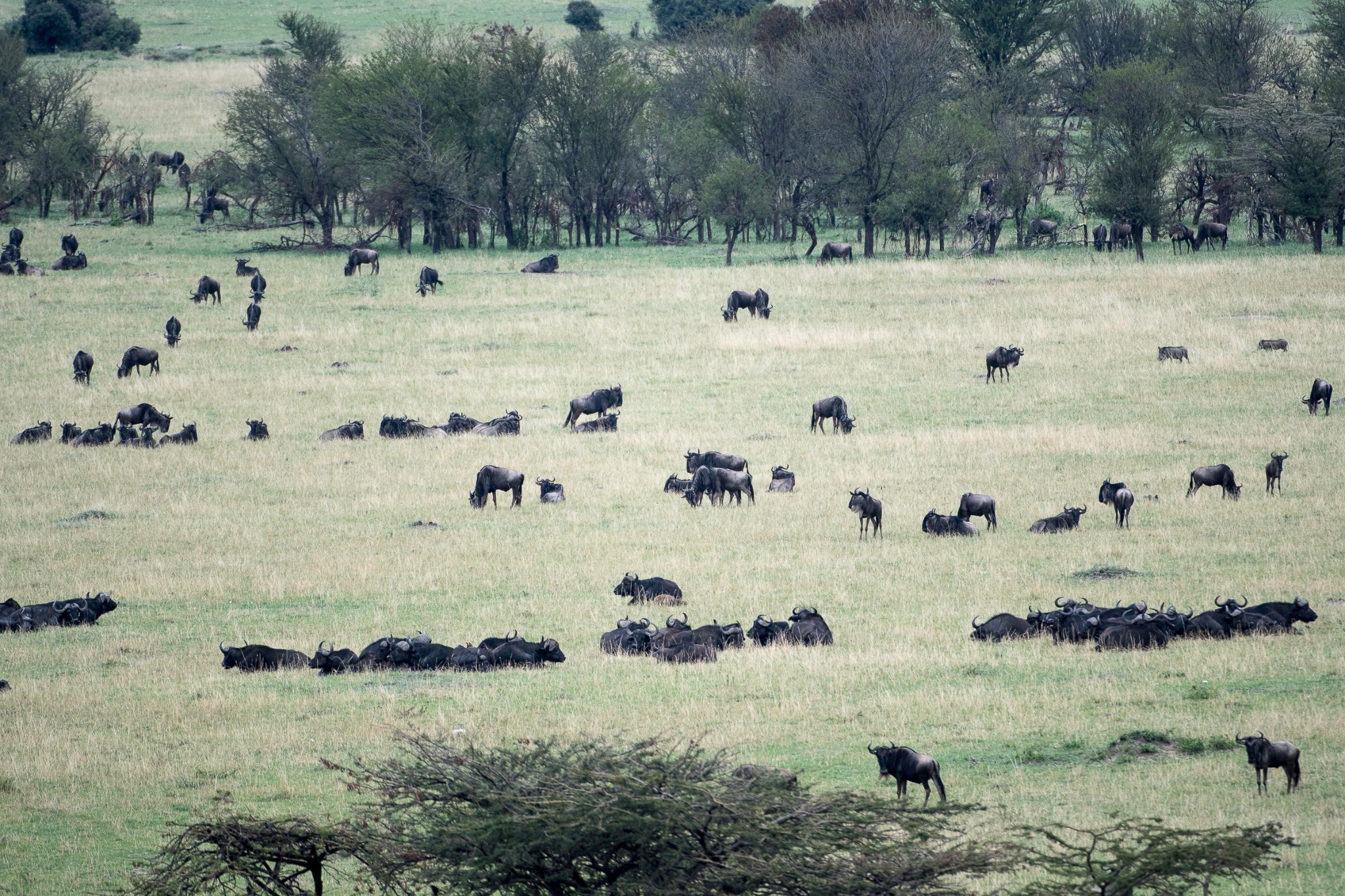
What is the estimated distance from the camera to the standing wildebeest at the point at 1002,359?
35281 mm

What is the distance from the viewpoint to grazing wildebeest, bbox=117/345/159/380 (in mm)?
37000

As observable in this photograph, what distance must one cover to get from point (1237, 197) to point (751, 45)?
3169 cm

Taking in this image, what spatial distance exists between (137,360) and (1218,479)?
26.1 m

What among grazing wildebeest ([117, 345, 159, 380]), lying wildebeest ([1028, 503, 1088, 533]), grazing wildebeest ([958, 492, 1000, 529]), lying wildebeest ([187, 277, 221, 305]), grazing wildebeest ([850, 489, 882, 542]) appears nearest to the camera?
grazing wildebeest ([850, 489, 882, 542])

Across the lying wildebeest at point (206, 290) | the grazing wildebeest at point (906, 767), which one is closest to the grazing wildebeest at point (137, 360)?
the lying wildebeest at point (206, 290)

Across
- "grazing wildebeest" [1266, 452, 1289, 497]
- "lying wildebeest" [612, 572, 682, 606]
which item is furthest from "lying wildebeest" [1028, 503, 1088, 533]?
A: "lying wildebeest" [612, 572, 682, 606]

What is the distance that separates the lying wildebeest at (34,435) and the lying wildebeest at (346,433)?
5.87 meters

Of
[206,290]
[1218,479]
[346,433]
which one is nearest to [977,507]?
[1218,479]

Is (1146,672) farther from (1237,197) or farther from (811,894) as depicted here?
(1237,197)

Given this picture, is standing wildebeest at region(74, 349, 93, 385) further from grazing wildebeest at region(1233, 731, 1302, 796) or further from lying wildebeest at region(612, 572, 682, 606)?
grazing wildebeest at region(1233, 731, 1302, 796)

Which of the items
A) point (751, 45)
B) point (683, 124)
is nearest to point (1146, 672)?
point (683, 124)

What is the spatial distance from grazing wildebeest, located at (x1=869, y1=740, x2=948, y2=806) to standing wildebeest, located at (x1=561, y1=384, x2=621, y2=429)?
20348 mm

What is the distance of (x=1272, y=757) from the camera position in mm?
11445

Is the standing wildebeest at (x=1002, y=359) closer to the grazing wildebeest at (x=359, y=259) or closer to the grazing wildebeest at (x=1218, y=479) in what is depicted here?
the grazing wildebeest at (x=1218, y=479)
